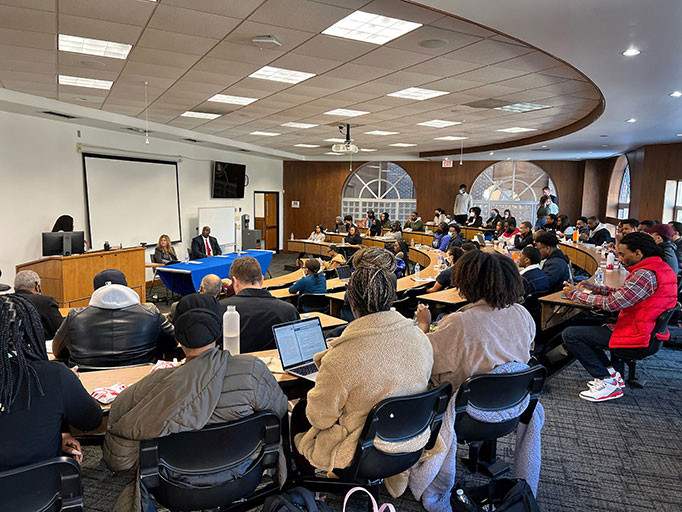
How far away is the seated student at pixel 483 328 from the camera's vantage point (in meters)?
2.50

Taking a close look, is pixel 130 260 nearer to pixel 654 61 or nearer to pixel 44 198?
pixel 44 198

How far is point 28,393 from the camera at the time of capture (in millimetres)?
1702

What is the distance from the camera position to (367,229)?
14469 mm

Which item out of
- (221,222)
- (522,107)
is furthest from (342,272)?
(221,222)

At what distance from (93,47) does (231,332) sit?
11.8 feet

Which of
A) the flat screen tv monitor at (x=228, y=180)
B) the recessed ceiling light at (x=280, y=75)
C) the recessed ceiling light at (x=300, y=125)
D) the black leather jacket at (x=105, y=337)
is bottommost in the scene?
the black leather jacket at (x=105, y=337)

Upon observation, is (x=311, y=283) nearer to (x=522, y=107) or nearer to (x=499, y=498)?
(x=499, y=498)

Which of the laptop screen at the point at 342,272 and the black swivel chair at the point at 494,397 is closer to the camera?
the black swivel chair at the point at 494,397

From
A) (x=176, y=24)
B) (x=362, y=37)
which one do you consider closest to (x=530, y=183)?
(x=362, y=37)

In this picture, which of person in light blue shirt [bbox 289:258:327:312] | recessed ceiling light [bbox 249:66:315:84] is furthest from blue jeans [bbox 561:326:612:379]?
Answer: recessed ceiling light [bbox 249:66:315:84]

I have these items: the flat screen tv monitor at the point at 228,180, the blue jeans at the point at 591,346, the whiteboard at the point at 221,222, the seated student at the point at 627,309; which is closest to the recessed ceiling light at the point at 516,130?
the seated student at the point at 627,309

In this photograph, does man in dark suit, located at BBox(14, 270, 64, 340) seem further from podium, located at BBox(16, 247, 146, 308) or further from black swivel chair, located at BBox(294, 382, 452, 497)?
podium, located at BBox(16, 247, 146, 308)

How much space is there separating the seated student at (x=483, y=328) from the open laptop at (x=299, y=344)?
2.35ft

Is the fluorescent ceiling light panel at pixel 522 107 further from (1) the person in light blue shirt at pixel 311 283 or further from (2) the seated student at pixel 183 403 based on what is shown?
(2) the seated student at pixel 183 403
